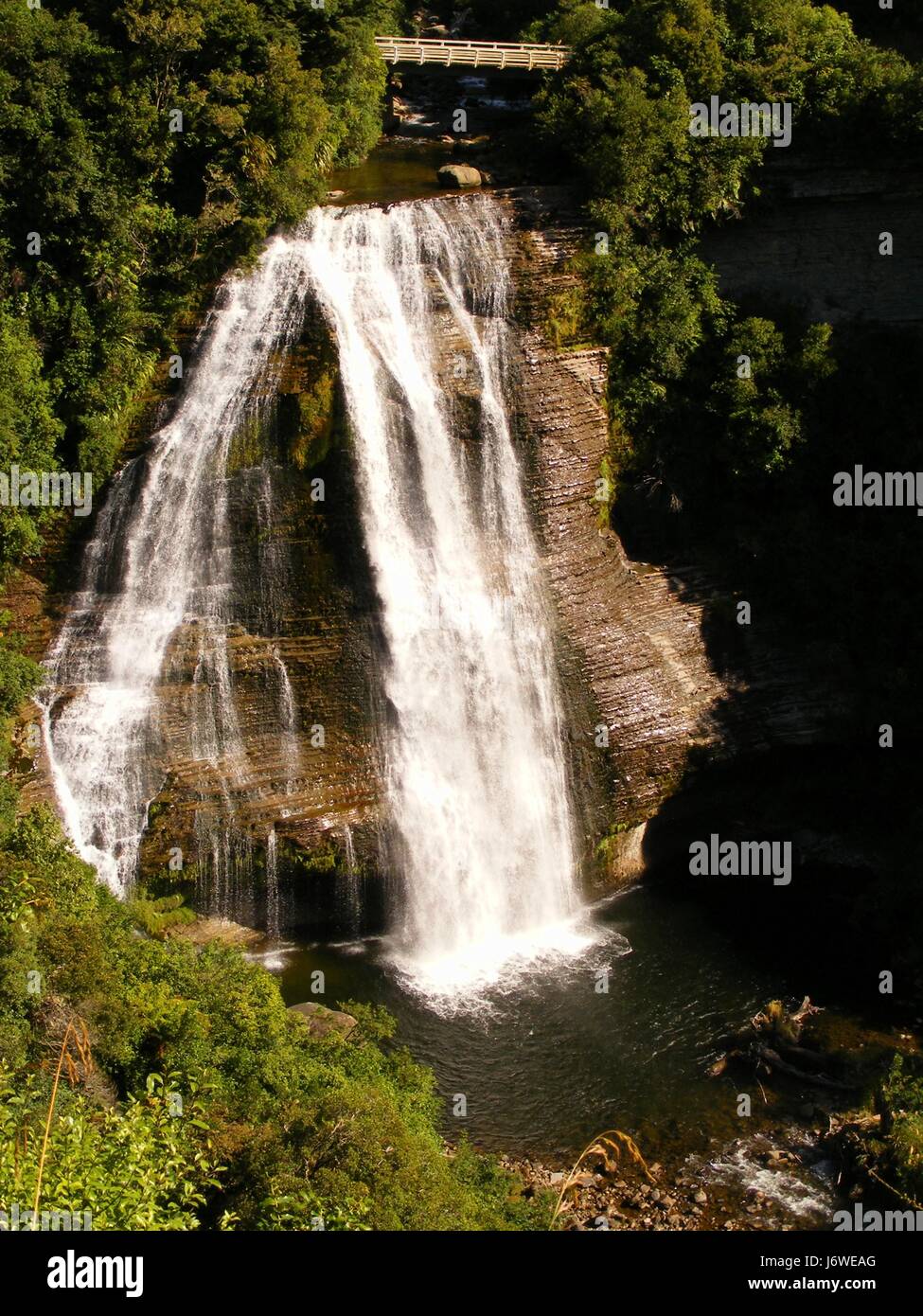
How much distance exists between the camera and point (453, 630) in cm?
1905

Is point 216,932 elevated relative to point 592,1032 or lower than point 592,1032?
elevated

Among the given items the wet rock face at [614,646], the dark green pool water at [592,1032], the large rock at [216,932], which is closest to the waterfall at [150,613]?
the large rock at [216,932]

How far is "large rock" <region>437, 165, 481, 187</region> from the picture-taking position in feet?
74.0

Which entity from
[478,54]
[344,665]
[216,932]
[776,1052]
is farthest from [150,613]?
[478,54]

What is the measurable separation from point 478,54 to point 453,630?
45.0ft

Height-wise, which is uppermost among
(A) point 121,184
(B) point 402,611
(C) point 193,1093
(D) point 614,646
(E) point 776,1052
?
(A) point 121,184

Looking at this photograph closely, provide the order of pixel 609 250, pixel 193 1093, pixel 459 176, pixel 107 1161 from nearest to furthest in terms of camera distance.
Answer: 1. pixel 107 1161
2. pixel 193 1093
3. pixel 609 250
4. pixel 459 176

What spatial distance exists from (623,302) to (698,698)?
700cm

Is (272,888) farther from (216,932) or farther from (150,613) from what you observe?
(150,613)

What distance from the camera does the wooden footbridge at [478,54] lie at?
983 inches

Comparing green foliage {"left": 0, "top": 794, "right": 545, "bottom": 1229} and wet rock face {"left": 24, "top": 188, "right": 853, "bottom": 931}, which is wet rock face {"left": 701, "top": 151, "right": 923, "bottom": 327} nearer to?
wet rock face {"left": 24, "top": 188, "right": 853, "bottom": 931}

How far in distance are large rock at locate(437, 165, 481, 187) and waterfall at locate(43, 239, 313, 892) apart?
194 inches

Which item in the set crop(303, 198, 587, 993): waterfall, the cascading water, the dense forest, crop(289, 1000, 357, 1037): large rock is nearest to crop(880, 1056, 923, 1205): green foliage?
the dense forest

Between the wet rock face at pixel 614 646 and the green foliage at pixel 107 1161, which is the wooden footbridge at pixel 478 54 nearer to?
the wet rock face at pixel 614 646
